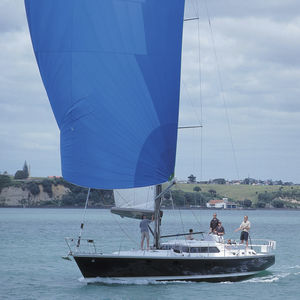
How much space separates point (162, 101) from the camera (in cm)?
2484

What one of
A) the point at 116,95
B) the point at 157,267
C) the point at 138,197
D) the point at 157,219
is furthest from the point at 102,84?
the point at 157,267

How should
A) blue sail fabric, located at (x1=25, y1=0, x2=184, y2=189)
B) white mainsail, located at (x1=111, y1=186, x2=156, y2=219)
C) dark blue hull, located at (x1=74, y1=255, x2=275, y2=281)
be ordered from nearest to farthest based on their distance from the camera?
blue sail fabric, located at (x1=25, y1=0, x2=184, y2=189) < dark blue hull, located at (x1=74, y1=255, x2=275, y2=281) < white mainsail, located at (x1=111, y1=186, x2=156, y2=219)

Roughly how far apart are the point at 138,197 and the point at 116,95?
13.8 feet

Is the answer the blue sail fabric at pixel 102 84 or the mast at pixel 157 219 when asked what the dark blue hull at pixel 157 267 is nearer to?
the mast at pixel 157 219

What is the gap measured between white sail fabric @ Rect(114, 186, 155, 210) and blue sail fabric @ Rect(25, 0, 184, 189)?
68.7 inches

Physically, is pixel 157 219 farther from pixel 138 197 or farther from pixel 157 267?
pixel 157 267

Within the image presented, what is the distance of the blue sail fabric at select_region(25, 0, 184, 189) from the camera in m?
23.6

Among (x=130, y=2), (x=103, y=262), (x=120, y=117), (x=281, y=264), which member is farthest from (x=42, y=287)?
(x=281, y=264)

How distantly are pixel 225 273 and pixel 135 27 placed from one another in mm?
9385

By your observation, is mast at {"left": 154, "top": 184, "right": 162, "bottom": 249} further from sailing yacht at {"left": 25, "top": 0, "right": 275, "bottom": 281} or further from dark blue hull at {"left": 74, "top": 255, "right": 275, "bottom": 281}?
dark blue hull at {"left": 74, "top": 255, "right": 275, "bottom": 281}

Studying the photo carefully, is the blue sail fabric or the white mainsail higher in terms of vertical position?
the blue sail fabric

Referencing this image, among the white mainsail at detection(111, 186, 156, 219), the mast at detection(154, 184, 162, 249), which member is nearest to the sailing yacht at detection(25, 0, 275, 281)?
the mast at detection(154, 184, 162, 249)

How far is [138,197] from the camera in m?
26.1

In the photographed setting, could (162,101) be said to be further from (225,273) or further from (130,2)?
(225,273)
